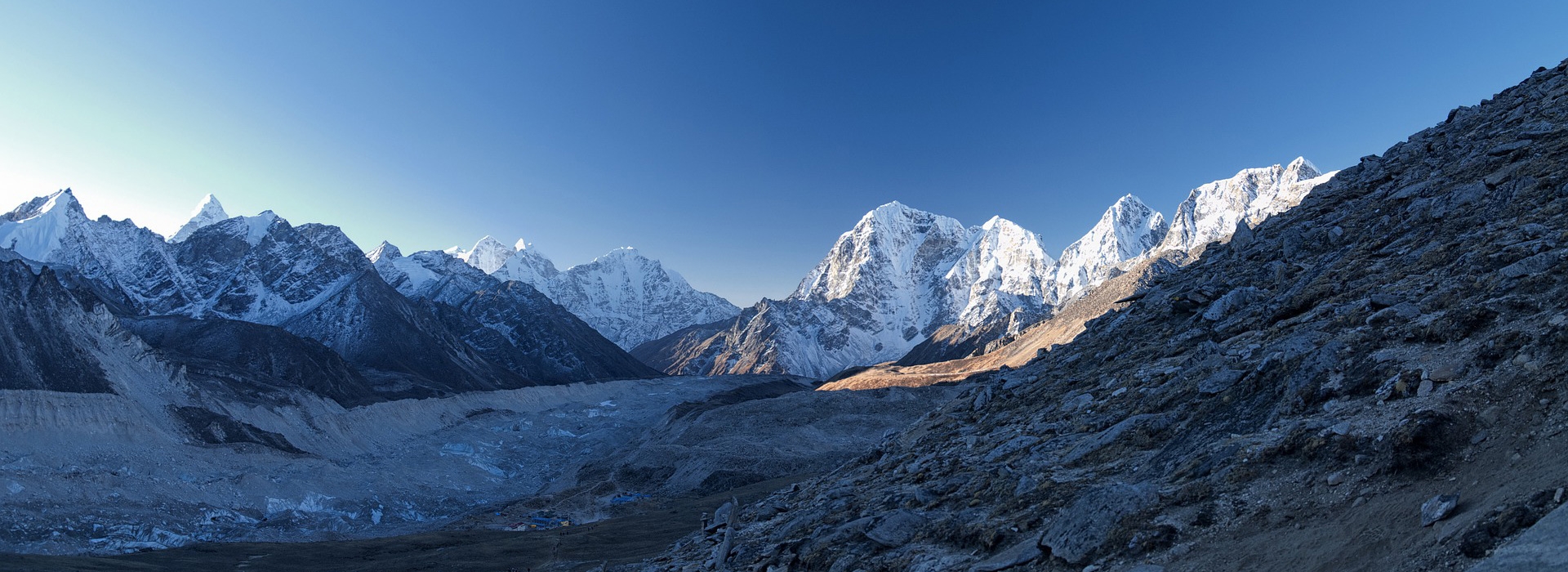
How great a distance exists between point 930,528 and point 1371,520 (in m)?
6.03

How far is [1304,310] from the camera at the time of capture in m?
14.2

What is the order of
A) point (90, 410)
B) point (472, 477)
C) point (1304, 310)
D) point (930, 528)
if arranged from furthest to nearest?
point (472, 477)
point (90, 410)
point (1304, 310)
point (930, 528)

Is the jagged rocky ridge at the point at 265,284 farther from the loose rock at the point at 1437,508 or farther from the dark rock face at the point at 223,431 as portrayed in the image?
the loose rock at the point at 1437,508

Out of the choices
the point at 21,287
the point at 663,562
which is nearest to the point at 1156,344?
the point at 663,562

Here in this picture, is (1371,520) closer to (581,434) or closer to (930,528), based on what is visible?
(930,528)

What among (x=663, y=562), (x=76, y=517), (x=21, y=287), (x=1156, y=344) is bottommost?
(x=663, y=562)

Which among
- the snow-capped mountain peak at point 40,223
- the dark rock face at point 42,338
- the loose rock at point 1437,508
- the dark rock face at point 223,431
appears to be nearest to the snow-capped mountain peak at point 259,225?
the snow-capped mountain peak at point 40,223

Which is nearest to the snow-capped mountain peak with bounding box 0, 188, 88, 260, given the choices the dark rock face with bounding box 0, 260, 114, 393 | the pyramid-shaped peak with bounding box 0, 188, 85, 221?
the pyramid-shaped peak with bounding box 0, 188, 85, 221

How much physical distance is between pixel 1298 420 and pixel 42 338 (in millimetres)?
91736

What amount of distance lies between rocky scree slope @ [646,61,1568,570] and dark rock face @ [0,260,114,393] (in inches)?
2754

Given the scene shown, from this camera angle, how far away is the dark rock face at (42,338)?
59.0 m

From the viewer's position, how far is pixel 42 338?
6381 cm

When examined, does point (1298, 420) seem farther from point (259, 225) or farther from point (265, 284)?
point (259, 225)

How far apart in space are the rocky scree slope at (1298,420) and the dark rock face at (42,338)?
229 feet
